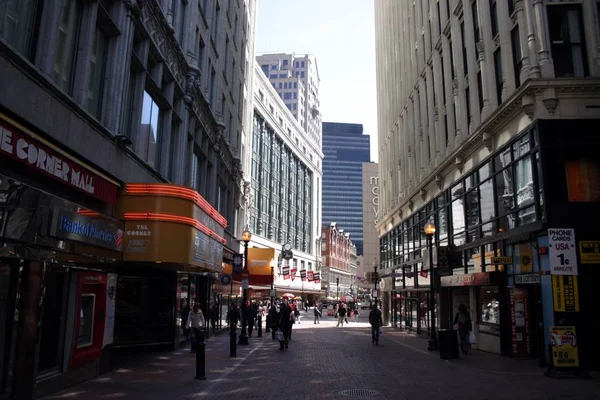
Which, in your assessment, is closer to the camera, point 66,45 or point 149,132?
point 66,45

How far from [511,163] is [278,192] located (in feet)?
225

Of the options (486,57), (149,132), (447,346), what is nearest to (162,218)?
(149,132)

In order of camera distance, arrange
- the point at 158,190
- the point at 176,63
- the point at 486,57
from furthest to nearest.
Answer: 1. the point at 486,57
2. the point at 176,63
3. the point at 158,190

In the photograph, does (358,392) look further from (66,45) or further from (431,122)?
(431,122)

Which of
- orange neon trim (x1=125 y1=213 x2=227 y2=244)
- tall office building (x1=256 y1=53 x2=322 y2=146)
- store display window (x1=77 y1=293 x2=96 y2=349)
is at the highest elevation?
tall office building (x1=256 y1=53 x2=322 y2=146)

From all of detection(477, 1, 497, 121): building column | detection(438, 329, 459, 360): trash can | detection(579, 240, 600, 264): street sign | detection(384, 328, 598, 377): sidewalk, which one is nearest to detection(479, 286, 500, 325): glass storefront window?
detection(384, 328, 598, 377): sidewalk

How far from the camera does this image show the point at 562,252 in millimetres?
14750

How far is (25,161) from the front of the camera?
29.0 ft

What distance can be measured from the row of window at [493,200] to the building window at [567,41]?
8.46 feet

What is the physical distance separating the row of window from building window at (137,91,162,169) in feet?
43.8

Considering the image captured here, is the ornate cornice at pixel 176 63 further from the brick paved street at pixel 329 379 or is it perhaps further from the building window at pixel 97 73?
the brick paved street at pixel 329 379

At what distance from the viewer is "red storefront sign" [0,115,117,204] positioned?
8352 mm

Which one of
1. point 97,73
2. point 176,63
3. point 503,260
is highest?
point 176,63

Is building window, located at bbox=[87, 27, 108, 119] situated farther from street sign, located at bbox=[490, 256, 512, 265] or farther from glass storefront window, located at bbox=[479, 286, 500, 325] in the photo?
glass storefront window, located at bbox=[479, 286, 500, 325]
